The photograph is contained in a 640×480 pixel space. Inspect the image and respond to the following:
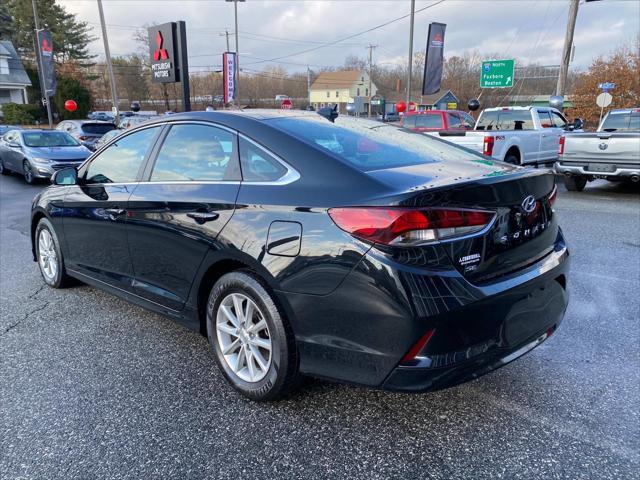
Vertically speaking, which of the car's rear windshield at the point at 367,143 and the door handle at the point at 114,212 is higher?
the car's rear windshield at the point at 367,143

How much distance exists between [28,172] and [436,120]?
36.3 feet

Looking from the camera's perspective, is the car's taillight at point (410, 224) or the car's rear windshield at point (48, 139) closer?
the car's taillight at point (410, 224)

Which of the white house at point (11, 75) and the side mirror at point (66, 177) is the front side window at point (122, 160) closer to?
the side mirror at point (66, 177)

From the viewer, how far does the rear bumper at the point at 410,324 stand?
82.1 inches

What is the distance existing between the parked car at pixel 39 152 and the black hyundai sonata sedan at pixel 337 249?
1105 cm

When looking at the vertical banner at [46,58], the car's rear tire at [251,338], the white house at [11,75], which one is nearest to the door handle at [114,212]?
the car's rear tire at [251,338]

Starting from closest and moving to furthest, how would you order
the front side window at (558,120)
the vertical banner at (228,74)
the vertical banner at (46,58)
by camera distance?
1. the front side window at (558,120)
2. the vertical banner at (46,58)
3. the vertical banner at (228,74)

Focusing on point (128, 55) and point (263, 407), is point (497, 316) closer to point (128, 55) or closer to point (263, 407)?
point (263, 407)

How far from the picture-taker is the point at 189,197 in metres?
Answer: 2.96

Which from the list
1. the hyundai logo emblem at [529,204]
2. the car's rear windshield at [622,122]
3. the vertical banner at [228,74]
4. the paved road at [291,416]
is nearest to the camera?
the paved road at [291,416]

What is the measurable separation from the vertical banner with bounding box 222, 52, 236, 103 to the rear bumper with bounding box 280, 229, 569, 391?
25304 mm

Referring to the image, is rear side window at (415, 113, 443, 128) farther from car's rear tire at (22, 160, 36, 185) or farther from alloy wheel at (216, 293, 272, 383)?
alloy wheel at (216, 293, 272, 383)

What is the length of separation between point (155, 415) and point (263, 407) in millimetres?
591

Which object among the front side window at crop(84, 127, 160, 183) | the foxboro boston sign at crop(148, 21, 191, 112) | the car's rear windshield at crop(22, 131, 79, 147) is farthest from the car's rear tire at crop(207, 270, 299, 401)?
the car's rear windshield at crop(22, 131, 79, 147)
